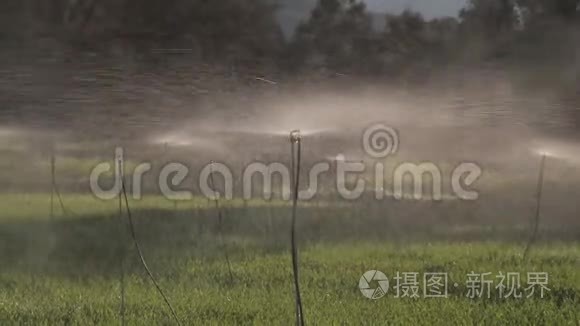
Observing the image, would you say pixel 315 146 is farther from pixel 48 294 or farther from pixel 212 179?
pixel 48 294

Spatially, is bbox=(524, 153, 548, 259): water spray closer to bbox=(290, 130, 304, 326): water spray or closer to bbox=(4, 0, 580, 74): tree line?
bbox=(4, 0, 580, 74): tree line

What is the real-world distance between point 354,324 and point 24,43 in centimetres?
101

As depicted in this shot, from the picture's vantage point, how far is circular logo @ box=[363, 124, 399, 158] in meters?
1.83

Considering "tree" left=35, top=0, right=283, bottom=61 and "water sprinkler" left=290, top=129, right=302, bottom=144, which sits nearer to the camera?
"tree" left=35, top=0, right=283, bottom=61

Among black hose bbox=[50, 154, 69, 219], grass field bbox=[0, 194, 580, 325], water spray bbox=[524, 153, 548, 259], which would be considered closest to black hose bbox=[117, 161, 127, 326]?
grass field bbox=[0, 194, 580, 325]

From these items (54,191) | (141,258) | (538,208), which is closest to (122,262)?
(141,258)

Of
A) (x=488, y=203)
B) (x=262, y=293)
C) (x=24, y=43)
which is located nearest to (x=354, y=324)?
(x=262, y=293)

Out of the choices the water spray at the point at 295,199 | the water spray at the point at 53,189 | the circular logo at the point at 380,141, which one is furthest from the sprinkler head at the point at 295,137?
the water spray at the point at 53,189

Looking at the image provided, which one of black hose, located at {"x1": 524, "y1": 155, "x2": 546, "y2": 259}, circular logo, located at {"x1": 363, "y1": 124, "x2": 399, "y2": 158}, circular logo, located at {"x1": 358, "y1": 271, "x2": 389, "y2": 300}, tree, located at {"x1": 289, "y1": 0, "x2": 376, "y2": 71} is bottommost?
→ circular logo, located at {"x1": 358, "y1": 271, "x2": 389, "y2": 300}

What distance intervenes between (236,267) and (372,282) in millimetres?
343

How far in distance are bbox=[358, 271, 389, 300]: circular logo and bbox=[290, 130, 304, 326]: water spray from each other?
0.16 metres

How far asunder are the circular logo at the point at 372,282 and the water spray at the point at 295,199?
0.52 ft

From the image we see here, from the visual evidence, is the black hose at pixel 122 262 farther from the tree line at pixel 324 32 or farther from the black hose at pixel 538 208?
the black hose at pixel 538 208

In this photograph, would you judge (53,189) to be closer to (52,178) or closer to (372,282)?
(52,178)
